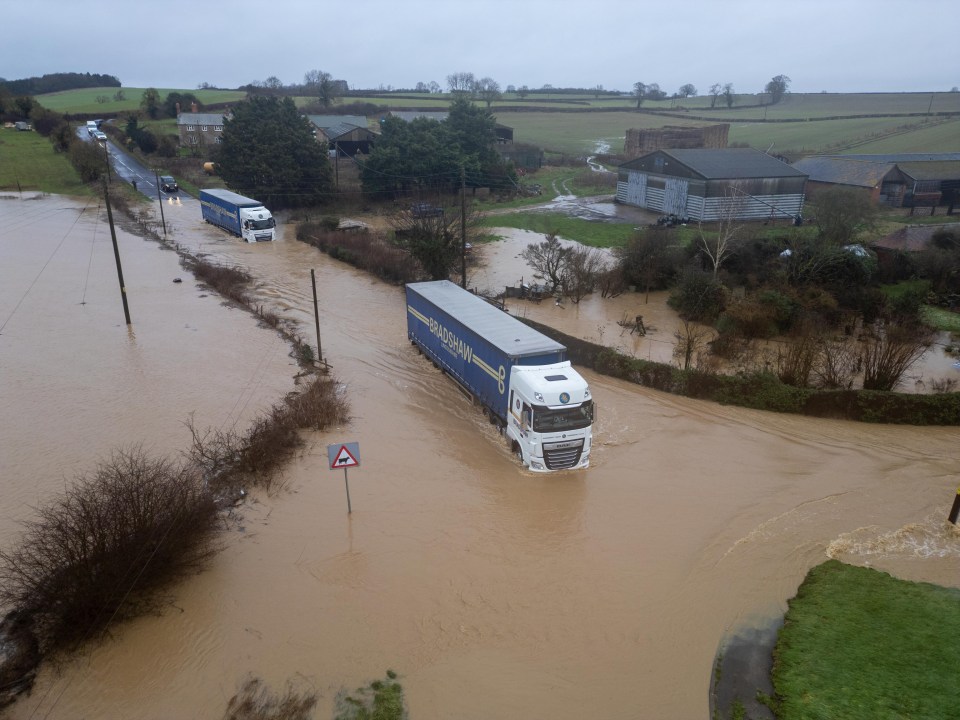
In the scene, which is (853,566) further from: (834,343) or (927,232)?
(927,232)

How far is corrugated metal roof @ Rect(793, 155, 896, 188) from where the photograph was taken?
50.3 metres

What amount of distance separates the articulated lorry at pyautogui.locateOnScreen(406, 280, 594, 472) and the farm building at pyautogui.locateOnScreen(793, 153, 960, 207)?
43.8 metres

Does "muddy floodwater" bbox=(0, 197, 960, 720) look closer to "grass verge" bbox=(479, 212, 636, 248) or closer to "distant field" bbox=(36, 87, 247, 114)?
"grass verge" bbox=(479, 212, 636, 248)

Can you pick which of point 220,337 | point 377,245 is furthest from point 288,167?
point 220,337

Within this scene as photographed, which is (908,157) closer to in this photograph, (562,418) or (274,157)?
(274,157)

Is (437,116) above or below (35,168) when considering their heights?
above

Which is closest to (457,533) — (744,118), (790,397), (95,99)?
(790,397)

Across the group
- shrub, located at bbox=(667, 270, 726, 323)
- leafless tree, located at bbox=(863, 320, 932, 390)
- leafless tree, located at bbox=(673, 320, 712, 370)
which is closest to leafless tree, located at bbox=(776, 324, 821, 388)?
leafless tree, located at bbox=(863, 320, 932, 390)

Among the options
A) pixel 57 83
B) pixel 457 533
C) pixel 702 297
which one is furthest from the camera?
pixel 57 83

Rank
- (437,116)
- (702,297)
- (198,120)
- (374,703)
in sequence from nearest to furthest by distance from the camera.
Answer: (374,703) < (702,297) < (198,120) < (437,116)

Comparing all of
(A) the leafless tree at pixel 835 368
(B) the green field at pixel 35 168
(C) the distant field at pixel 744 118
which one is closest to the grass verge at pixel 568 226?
(A) the leafless tree at pixel 835 368

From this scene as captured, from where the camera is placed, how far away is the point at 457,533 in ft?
47.8

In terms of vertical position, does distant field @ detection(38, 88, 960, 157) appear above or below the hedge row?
above

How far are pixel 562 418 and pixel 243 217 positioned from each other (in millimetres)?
34695
